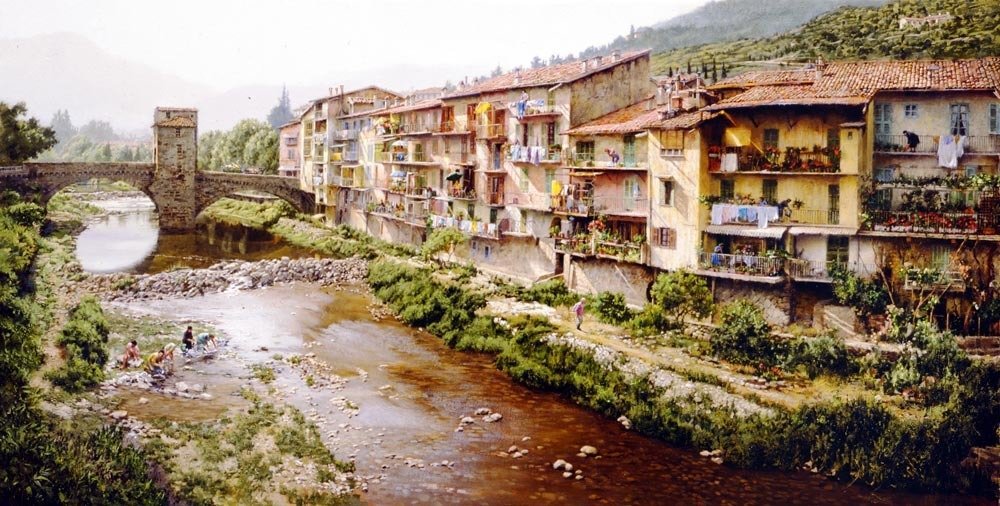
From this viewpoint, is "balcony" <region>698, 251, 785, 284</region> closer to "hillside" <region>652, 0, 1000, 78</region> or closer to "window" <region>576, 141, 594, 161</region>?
"window" <region>576, 141, 594, 161</region>

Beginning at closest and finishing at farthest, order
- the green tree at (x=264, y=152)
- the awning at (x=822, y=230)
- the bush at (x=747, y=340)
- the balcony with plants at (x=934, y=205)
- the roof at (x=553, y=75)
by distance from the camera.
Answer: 1. the balcony with plants at (x=934, y=205)
2. the bush at (x=747, y=340)
3. the awning at (x=822, y=230)
4. the roof at (x=553, y=75)
5. the green tree at (x=264, y=152)

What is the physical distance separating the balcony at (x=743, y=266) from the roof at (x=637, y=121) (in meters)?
4.67

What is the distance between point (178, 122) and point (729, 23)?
70.7 m

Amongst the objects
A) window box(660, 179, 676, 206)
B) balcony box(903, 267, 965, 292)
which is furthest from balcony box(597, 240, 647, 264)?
balcony box(903, 267, 965, 292)

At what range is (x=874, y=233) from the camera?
2514cm

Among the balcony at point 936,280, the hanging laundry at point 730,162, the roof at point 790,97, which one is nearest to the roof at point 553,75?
the roof at point 790,97

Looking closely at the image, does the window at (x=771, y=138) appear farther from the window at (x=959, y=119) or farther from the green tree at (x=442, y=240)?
the green tree at (x=442, y=240)

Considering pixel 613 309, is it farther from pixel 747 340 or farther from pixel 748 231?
pixel 747 340

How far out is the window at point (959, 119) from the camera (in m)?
24.7

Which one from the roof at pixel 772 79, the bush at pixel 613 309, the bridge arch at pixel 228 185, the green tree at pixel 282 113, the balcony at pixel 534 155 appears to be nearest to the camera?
the roof at pixel 772 79

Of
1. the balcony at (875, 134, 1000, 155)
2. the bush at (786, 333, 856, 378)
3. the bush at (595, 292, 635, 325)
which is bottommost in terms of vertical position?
the bush at (786, 333, 856, 378)

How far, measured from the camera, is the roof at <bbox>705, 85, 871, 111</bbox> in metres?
25.4

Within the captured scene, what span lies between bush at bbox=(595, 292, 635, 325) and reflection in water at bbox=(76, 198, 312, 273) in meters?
26.4

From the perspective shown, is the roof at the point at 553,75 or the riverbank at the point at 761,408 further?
the roof at the point at 553,75
